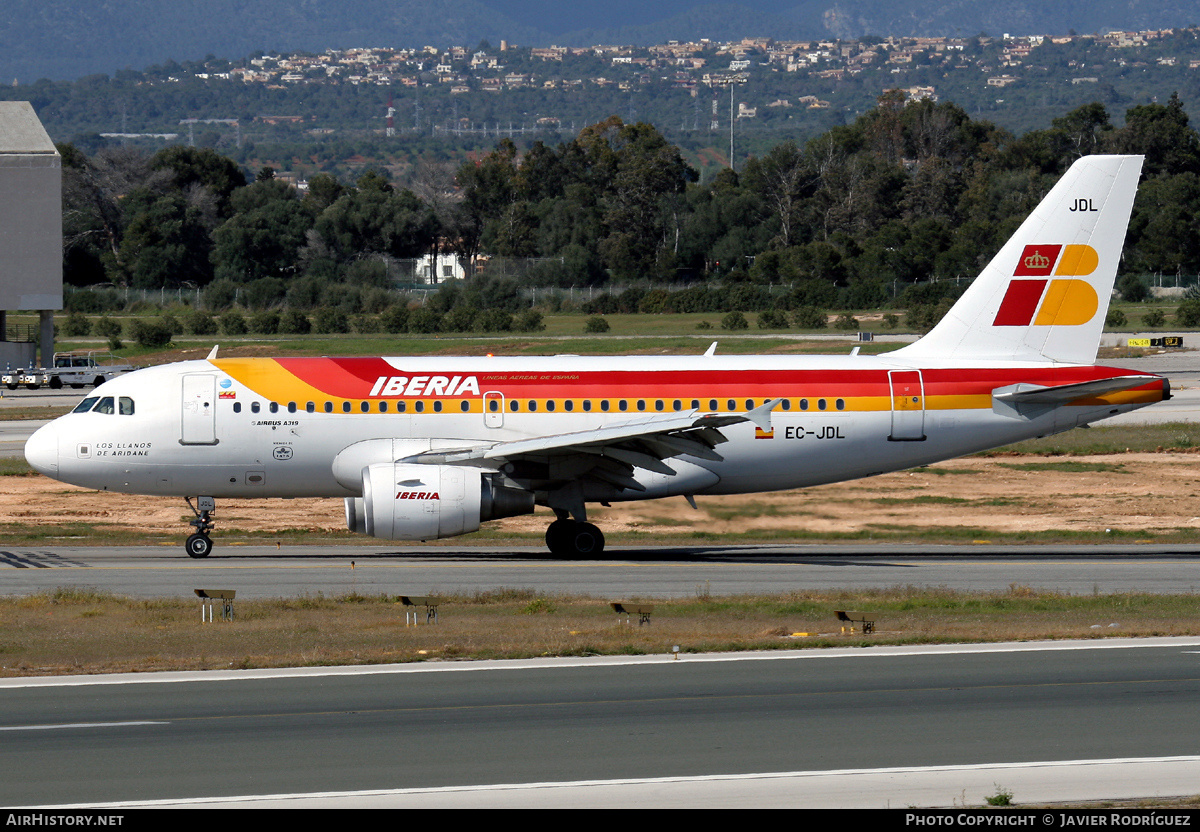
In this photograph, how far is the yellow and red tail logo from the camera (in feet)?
102

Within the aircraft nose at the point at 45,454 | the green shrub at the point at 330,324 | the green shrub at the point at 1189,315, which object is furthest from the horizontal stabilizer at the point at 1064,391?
the green shrub at the point at 330,324

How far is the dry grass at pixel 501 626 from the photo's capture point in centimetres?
1964

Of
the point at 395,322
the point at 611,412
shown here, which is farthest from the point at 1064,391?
the point at 395,322

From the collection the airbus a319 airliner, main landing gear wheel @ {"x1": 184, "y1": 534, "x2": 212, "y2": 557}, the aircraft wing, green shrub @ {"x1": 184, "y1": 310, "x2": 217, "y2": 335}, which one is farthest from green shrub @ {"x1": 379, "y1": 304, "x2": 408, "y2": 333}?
the aircraft wing

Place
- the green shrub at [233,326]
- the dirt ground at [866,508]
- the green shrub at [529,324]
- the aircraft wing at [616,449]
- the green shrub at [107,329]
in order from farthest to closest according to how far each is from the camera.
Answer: the green shrub at [529,324] < the green shrub at [233,326] < the green shrub at [107,329] < the dirt ground at [866,508] < the aircraft wing at [616,449]

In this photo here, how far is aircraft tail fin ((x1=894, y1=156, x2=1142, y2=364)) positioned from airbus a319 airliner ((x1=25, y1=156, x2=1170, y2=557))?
0.14 feet

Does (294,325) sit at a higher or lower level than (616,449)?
higher

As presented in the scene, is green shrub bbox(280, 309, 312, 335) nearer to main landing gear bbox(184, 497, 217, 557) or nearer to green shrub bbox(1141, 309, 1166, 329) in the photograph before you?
green shrub bbox(1141, 309, 1166, 329)

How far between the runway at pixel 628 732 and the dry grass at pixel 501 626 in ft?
2.99

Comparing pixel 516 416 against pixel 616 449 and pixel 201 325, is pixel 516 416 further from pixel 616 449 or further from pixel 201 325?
pixel 201 325

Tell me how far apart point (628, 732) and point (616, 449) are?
45.7 feet

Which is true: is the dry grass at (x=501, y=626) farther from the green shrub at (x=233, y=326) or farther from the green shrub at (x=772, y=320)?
the green shrub at (x=233, y=326)

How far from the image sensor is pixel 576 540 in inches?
1188
